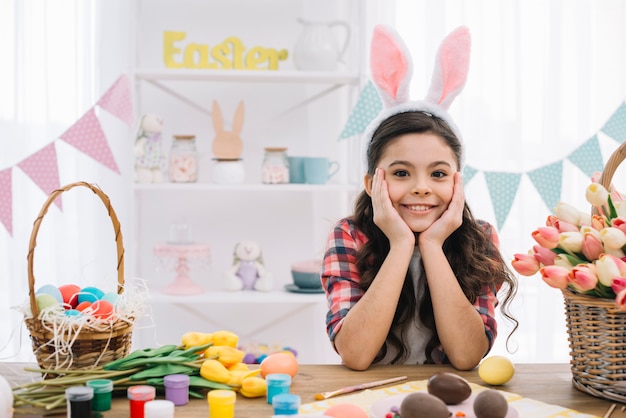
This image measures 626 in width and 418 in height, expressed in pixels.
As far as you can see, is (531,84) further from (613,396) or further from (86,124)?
(613,396)

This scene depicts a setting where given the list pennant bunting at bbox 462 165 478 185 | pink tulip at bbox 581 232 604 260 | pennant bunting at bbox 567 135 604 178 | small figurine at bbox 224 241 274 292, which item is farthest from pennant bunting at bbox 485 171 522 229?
pink tulip at bbox 581 232 604 260

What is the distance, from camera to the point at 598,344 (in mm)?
1077

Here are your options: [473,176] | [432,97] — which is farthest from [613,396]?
[473,176]

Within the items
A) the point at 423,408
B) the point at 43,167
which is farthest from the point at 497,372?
the point at 43,167

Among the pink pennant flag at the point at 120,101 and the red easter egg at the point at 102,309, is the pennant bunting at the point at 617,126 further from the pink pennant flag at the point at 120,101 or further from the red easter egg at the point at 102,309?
the red easter egg at the point at 102,309

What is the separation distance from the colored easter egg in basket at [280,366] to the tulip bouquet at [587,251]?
0.39m

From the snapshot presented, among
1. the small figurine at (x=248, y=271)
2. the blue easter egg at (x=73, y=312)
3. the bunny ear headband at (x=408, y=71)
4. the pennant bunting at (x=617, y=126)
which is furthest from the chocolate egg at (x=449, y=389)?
the pennant bunting at (x=617, y=126)

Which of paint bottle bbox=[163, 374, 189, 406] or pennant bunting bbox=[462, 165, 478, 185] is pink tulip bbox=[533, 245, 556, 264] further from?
pennant bunting bbox=[462, 165, 478, 185]

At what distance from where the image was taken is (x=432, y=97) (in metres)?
1.57

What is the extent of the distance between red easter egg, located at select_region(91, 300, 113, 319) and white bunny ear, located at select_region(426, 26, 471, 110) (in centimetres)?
81

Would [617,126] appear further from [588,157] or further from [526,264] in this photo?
[526,264]

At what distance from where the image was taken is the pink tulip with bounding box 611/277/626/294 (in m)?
0.99

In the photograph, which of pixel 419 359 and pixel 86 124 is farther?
pixel 86 124

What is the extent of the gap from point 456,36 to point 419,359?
0.68 meters
